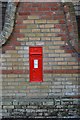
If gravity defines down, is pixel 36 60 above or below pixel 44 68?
above

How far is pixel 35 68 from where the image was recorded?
4.81m

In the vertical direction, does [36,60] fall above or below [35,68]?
above

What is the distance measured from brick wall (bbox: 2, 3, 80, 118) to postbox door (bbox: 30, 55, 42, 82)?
0.24 ft

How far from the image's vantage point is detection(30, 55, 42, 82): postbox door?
4.79m

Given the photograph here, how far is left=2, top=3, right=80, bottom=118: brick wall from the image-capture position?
4750 mm

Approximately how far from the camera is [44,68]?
4.81 metres

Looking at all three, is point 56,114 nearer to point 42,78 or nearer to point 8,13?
point 42,78

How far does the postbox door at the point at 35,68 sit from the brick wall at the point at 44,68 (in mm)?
75

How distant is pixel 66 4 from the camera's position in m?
4.68

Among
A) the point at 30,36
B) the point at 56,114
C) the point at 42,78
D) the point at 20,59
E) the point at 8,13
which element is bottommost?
the point at 56,114

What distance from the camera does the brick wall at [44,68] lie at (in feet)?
15.6

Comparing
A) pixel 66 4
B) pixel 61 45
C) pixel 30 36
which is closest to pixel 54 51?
pixel 61 45

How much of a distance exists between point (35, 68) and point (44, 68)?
16 centimetres

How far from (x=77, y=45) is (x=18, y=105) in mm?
1543
